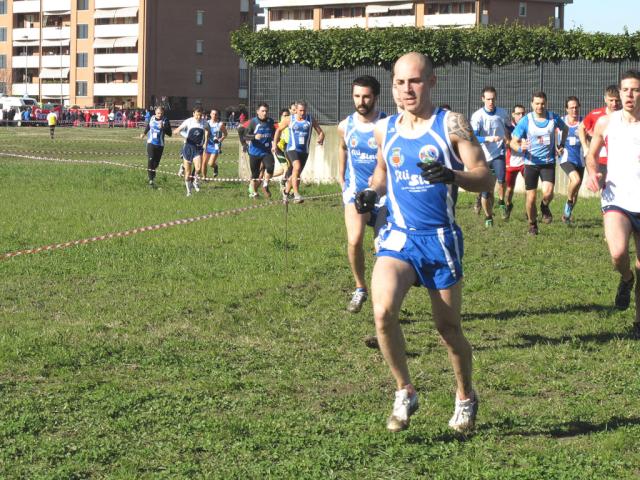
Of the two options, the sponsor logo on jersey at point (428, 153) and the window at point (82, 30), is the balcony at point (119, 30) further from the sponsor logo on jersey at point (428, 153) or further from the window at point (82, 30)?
the sponsor logo on jersey at point (428, 153)

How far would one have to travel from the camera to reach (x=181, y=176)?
29.8 metres

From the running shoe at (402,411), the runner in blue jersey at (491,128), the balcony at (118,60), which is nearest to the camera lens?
the running shoe at (402,411)

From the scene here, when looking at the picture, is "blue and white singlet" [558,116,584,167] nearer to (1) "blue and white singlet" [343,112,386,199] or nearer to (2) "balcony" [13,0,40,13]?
(1) "blue and white singlet" [343,112,386,199]

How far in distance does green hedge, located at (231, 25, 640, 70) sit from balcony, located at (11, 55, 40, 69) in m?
83.7

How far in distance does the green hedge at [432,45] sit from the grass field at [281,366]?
12.3 metres

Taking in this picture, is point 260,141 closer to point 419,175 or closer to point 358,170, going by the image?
point 358,170

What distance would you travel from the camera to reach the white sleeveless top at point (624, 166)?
902cm

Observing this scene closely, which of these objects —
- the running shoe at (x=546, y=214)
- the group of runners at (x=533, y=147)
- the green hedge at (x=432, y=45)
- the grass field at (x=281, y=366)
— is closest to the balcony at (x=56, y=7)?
the green hedge at (x=432, y=45)

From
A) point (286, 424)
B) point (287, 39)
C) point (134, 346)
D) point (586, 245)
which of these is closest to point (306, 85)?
point (287, 39)

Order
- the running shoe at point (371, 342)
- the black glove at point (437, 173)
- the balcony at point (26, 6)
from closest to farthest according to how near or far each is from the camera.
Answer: the black glove at point (437, 173) → the running shoe at point (371, 342) → the balcony at point (26, 6)

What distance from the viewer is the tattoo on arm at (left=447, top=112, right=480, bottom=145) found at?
616 centimetres

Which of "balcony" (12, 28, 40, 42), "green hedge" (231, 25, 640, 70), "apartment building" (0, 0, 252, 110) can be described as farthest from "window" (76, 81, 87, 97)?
"green hedge" (231, 25, 640, 70)

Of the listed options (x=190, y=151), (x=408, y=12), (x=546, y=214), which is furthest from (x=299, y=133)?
(x=408, y=12)

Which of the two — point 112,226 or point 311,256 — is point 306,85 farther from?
point 311,256
